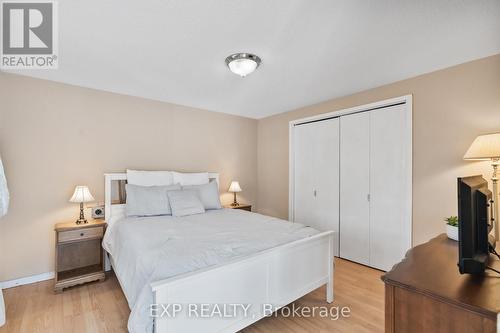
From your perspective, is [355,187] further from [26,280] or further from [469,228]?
[26,280]

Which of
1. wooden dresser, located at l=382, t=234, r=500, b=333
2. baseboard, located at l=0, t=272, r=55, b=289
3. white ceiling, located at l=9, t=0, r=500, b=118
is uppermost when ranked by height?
white ceiling, located at l=9, t=0, r=500, b=118

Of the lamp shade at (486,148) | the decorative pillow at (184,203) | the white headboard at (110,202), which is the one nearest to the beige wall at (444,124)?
the lamp shade at (486,148)

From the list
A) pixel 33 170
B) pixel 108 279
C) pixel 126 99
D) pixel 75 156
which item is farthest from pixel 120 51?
pixel 108 279

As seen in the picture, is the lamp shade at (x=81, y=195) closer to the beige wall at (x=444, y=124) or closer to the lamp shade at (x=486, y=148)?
→ the beige wall at (x=444, y=124)

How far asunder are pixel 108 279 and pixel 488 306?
3231 mm

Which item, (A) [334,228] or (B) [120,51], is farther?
(A) [334,228]

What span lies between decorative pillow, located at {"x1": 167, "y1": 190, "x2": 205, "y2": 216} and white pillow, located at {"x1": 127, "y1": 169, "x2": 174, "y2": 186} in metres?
0.35

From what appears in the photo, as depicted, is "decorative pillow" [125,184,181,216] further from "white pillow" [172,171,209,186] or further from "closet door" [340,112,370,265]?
"closet door" [340,112,370,265]

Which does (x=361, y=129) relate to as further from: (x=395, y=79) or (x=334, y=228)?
(x=334, y=228)

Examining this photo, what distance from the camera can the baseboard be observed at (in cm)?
247

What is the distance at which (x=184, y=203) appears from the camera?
292cm

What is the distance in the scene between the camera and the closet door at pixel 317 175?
136 inches

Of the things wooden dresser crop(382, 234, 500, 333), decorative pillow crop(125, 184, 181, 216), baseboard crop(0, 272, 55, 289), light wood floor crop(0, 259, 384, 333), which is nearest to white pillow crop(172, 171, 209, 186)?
decorative pillow crop(125, 184, 181, 216)

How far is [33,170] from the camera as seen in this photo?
2627 millimetres
